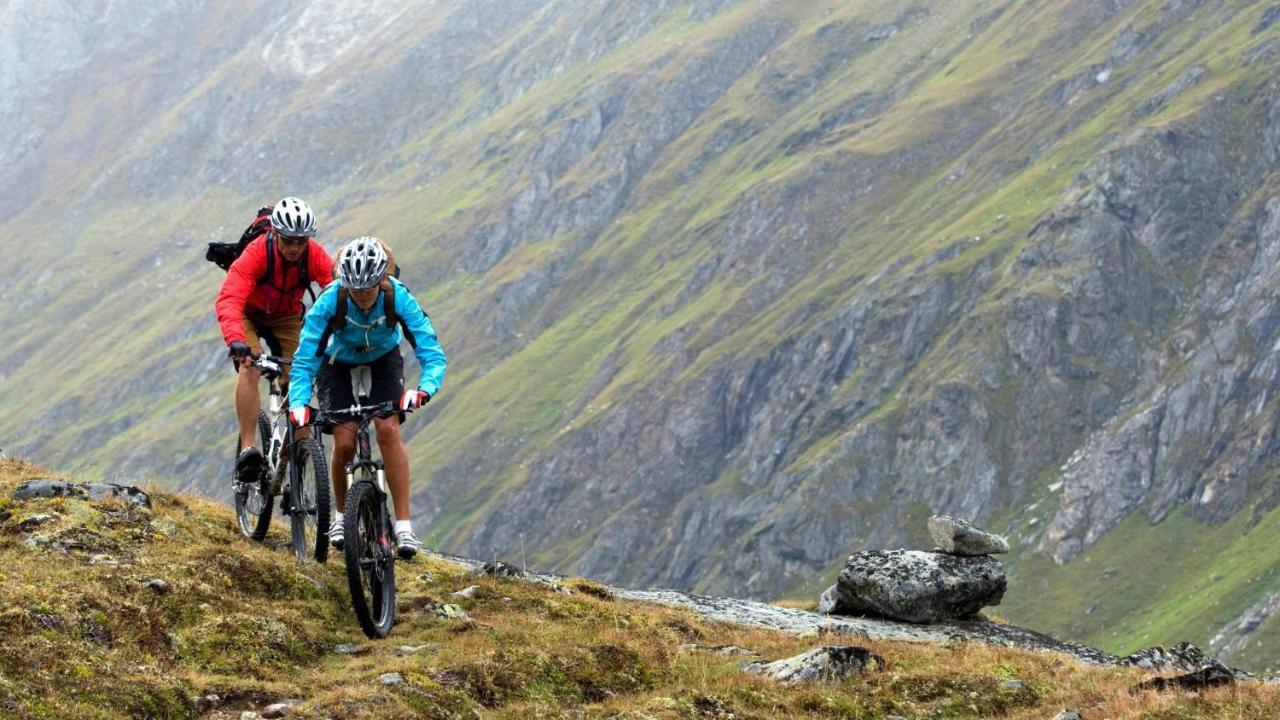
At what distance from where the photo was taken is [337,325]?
663 inches

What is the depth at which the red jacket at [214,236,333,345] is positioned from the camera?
61.3ft

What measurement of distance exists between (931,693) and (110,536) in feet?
32.3

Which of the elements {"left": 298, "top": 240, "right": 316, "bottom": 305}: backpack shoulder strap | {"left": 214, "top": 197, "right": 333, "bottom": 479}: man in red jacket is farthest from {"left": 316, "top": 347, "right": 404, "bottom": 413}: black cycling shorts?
{"left": 298, "top": 240, "right": 316, "bottom": 305}: backpack shoulder strap

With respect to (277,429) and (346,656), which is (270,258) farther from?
(346,656)

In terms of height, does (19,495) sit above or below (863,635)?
above

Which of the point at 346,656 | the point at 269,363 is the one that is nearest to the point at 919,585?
the point at 269,363

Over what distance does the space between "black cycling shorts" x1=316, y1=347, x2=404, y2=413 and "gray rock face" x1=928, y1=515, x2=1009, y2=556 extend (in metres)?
12.2

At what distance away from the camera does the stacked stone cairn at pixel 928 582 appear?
81.6ft

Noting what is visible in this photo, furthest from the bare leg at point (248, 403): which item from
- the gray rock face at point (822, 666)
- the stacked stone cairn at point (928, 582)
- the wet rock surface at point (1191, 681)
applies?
the wet rock surface at point (1191, 681)

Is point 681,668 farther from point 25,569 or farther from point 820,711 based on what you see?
point 25,569

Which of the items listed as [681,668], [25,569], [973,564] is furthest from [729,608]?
[25,569]

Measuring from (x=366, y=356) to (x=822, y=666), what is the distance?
6.41m

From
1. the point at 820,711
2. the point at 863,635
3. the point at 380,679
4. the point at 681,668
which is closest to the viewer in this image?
the point at 380,679

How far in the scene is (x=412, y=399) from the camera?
1662cm
